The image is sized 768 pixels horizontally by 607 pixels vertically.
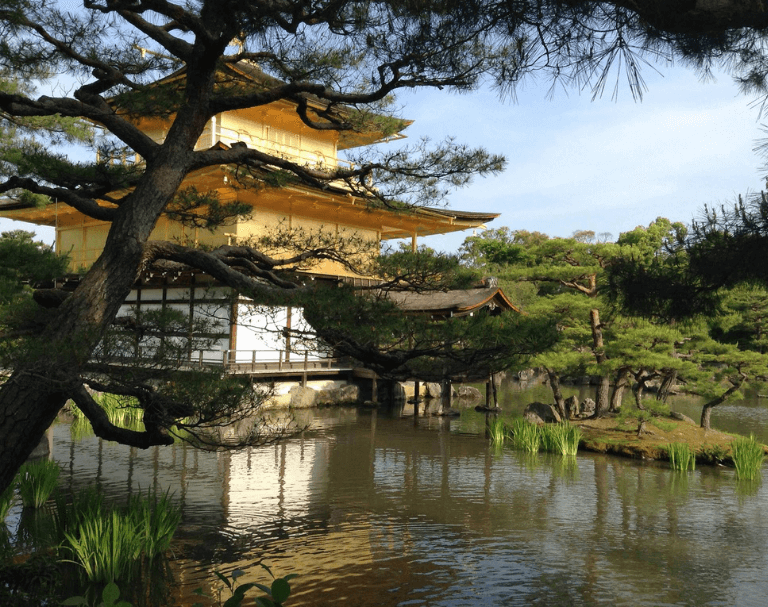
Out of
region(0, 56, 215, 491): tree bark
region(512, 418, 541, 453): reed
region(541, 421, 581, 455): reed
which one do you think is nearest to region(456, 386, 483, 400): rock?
region(512, 418, 541, 453): reed

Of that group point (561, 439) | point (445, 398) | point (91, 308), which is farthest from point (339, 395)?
point (91, 308)

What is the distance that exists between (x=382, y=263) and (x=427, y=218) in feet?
38.8

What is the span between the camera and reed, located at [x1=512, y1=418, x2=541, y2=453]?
36.8ft

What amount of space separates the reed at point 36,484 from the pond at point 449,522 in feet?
3.40

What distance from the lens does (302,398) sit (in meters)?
16.1

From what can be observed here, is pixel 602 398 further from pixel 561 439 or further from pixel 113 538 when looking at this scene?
pixel 113 538

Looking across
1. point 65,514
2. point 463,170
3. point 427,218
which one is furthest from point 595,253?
point 65,514

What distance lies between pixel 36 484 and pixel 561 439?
291 inches

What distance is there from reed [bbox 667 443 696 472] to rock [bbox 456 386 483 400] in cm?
1019

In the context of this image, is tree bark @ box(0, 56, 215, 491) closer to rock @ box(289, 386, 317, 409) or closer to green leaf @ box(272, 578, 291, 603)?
green leaf @ box(272, 578, 291, 603)

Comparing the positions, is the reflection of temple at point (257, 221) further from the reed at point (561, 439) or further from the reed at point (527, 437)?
the reed at point (561, 439)

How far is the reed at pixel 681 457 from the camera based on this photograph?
1016 cm

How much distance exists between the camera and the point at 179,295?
54.3 ft

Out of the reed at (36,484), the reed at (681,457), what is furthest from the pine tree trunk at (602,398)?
the reed at (36,484)
